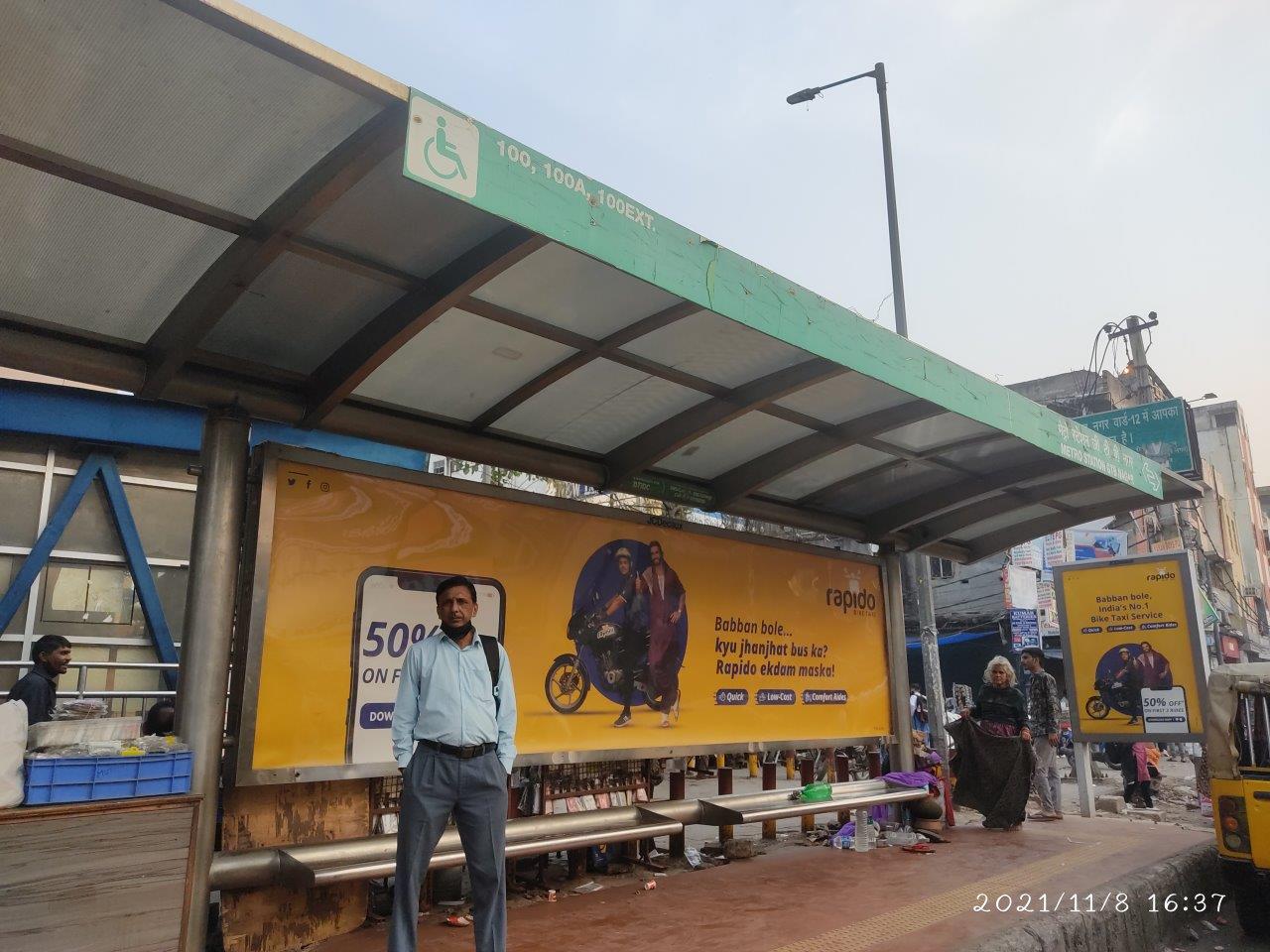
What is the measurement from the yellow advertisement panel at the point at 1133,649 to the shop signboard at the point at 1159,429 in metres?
3.32

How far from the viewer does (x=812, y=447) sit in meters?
6.43

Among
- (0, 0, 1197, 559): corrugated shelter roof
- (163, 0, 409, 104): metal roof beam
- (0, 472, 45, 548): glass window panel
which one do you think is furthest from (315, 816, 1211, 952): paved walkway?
(0, 472, 45, 548): glass window panel

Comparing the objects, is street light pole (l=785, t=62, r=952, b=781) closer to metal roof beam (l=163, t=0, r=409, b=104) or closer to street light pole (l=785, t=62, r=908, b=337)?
street light pole (l=785, t=62, r=908, b=337)

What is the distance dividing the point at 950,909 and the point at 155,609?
7821mm

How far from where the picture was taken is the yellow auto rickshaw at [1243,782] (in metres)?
5.43

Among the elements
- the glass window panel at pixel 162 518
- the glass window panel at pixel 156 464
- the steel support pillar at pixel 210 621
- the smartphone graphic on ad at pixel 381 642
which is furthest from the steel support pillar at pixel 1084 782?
the glass window panel at pixel 156 464

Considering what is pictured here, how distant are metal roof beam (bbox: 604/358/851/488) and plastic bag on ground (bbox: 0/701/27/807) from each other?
3.79 meters

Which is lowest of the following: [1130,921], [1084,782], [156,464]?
[1130,921]

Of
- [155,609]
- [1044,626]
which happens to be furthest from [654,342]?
[1044,626]

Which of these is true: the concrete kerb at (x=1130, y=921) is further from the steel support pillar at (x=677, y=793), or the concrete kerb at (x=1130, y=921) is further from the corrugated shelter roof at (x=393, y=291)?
the corrugated shelter roof at (x=393, y=291)

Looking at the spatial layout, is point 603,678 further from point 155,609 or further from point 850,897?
point 155,609

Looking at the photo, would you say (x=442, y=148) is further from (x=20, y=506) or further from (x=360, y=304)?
(x=20, y=506)

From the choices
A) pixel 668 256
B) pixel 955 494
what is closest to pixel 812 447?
pixel 955 494

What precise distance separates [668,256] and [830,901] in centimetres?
396
